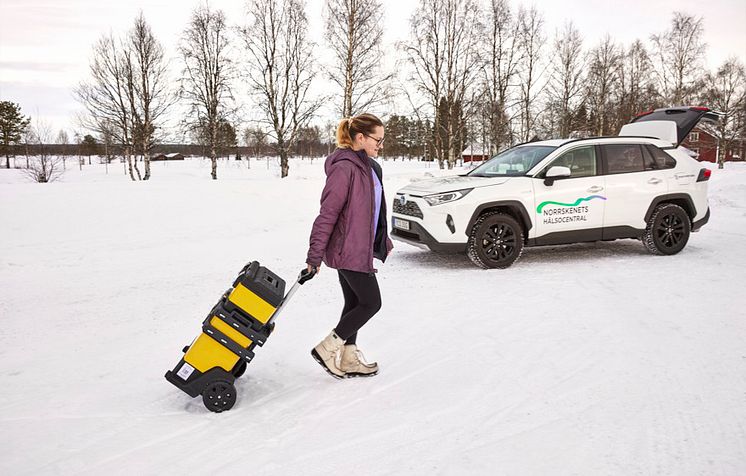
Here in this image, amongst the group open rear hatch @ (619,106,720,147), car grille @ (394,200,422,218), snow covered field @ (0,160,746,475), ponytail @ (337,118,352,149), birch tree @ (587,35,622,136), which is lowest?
snow covered field @ (0,160,746,475)

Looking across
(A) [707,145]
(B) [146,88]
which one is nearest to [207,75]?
(B) [146,88]

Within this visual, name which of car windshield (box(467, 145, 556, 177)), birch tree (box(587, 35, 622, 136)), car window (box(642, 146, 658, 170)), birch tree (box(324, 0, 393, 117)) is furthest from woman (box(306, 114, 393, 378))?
birch tree (box(587, 35, 622, 136))

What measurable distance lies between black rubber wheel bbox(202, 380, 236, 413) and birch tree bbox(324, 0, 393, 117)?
2160cm

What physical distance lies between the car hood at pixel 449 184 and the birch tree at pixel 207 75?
85.3ft

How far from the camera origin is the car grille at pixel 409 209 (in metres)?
6.83

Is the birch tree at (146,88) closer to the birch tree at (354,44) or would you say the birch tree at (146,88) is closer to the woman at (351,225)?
the birch tree at (354,44)

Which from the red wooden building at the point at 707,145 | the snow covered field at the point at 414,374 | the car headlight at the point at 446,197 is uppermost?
the red wooden building at the point at 707,145

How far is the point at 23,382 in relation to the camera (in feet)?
11.1

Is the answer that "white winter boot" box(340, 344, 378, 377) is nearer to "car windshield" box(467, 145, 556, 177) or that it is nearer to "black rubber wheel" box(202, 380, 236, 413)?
"black rubber wheel" box(202, 380, 236, 413)

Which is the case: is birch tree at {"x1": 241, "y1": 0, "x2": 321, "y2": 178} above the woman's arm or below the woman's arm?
above

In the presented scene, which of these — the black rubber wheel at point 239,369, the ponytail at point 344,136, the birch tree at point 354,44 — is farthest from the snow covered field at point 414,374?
the birch tree at point 354,44

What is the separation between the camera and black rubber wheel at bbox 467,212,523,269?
6.65 m

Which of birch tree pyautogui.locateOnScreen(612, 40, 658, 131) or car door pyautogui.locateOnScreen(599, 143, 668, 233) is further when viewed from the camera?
birch tree pyautogui.locateOnScreen(612, 40, 658, 131)

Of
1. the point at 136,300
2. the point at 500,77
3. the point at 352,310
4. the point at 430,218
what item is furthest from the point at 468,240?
the point at 500,77
